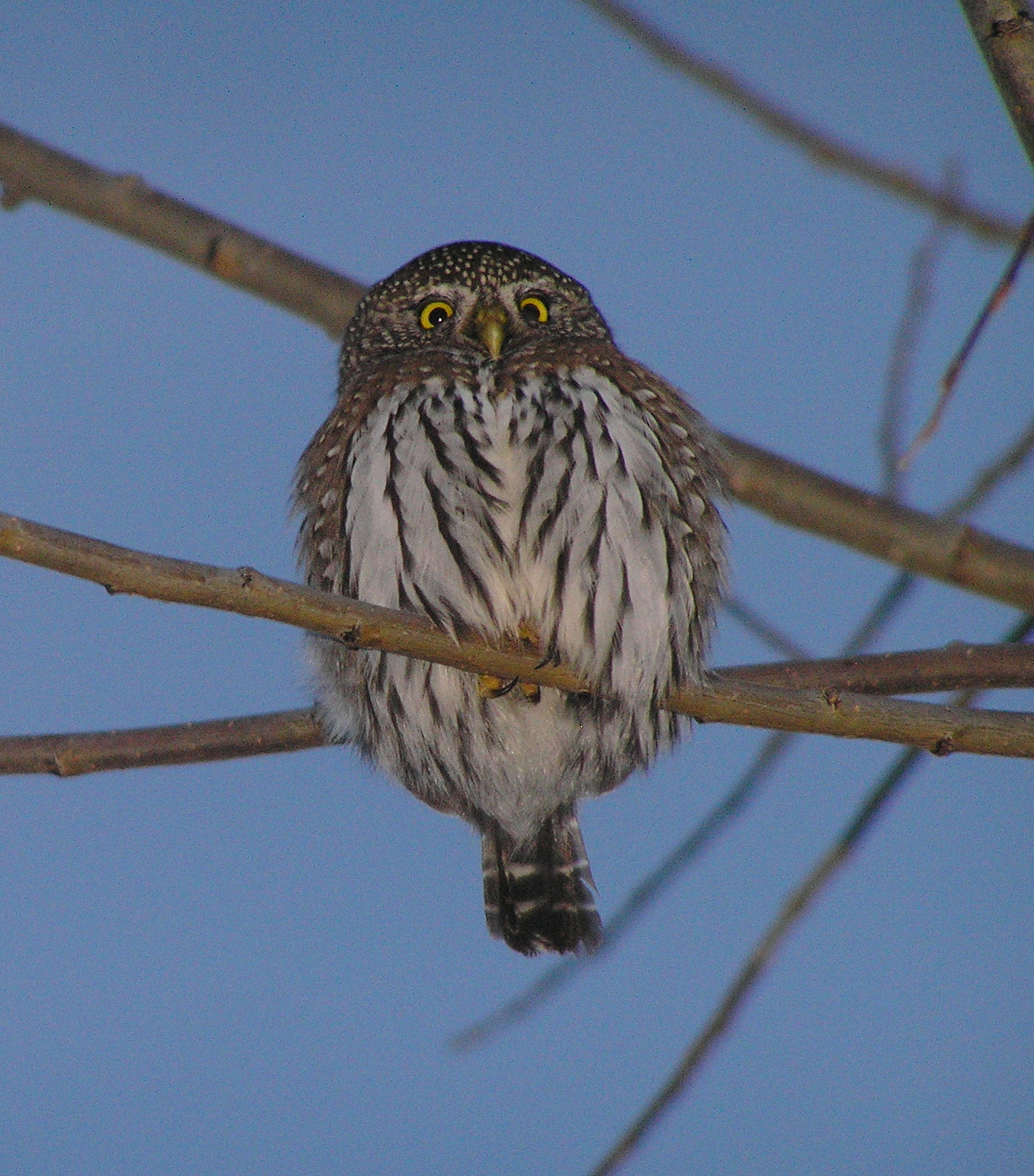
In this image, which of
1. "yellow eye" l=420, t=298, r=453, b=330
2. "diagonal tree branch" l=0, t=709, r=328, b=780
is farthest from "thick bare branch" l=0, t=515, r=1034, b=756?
"yellow eye" l=420, t=298, r=453, b=330

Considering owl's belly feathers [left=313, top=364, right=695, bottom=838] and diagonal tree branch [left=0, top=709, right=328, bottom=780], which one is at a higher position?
owl's belly feathers [left=313, top=364, right=695, bottom=838]

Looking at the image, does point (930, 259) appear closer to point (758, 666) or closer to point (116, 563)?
point (758, 666)

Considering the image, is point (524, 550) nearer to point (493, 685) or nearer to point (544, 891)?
point (493, 685)

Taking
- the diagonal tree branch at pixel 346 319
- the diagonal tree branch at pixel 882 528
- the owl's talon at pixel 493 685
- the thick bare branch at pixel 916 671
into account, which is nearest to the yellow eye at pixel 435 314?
the diagonal tree branch at pixel 346 319

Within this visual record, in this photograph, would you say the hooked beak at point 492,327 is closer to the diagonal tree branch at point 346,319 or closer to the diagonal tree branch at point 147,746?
the diagonal tree branch at point 346,319

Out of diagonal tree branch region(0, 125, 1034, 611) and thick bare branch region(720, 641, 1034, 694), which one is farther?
diagonal tree branch region(0, 125, 1034, 611)

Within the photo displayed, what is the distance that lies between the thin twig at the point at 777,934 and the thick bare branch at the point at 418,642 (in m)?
0.32

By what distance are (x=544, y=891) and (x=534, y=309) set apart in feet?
5.66

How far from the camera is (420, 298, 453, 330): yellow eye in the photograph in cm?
453

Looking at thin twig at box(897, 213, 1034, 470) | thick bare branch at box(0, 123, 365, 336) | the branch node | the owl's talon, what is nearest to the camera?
thin twig at box(897, 213, 1034, 470)

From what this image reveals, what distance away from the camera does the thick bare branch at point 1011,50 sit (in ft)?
8.36

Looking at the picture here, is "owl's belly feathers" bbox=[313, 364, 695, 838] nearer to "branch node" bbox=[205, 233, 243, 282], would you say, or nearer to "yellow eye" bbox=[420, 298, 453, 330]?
"yellow eye" bbox=[420, 298, 453, 330]

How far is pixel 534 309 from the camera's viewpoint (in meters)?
4.52

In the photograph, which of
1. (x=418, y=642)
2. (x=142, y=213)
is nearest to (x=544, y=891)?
(x=418, y=642)
